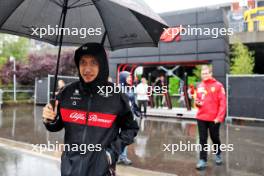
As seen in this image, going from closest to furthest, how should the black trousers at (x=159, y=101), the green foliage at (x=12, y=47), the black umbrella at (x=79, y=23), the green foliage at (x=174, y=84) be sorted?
the black umbrella at (x=79, y=23), the black trousers at (x=159, y=101), the green foliage at (x=174, y=84), the green foliage at (x=12, y=47)

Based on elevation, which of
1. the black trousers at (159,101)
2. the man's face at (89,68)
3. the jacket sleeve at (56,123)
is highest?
the man's face at (89,68)

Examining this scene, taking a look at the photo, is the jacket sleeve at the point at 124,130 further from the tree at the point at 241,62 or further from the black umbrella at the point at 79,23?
the tree at the point at 241,62

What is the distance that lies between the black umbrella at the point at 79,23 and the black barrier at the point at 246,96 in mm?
8277

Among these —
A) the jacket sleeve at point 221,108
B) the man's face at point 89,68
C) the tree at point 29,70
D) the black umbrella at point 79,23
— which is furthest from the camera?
the tree at point 29,70

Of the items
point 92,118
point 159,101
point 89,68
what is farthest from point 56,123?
point 159,101

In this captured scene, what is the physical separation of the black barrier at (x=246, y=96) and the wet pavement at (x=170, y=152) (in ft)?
2.21

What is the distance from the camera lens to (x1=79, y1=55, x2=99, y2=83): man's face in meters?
2.22

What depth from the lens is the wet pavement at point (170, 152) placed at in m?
4.82

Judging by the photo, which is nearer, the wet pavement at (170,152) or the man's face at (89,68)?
the man's face at (89,68)

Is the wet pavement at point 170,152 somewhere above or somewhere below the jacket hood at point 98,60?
below

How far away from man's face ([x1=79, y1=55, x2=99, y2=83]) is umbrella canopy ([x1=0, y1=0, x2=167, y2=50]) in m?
0.58

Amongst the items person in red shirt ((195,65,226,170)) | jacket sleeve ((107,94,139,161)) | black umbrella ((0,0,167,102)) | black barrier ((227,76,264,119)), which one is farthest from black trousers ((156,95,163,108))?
A: jacket sleeve ((107,94,139,161))

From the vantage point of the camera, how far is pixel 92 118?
2188mm

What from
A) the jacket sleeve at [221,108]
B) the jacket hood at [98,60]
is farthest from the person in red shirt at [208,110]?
the jacket hood at [98,60]
